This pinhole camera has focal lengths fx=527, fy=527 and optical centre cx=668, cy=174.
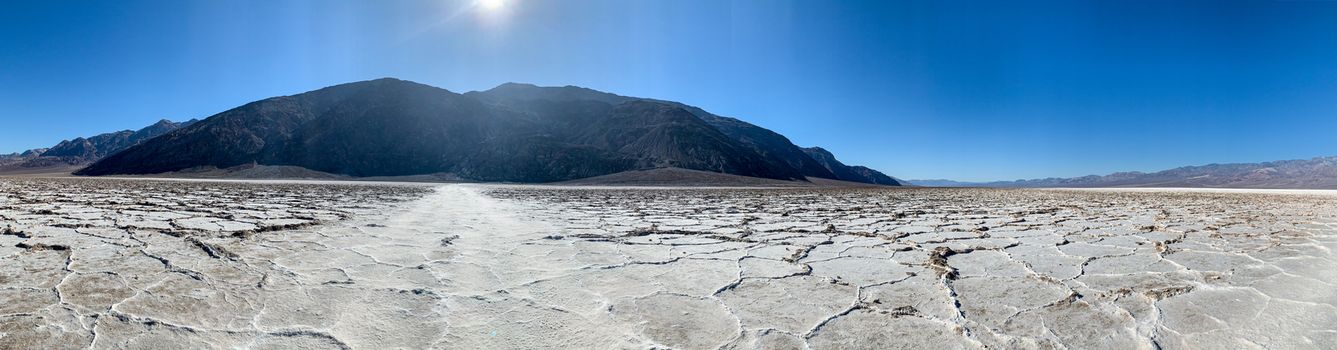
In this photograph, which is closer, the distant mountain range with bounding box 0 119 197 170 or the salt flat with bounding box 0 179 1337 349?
the salt flat with bounding box 0 179 1337 349

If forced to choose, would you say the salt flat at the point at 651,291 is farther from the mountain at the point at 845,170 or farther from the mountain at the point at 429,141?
the mountain at the point at 845,170

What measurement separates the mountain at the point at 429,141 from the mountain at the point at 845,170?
31.8 meters

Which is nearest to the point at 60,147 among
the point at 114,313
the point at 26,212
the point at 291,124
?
the point at 291,124

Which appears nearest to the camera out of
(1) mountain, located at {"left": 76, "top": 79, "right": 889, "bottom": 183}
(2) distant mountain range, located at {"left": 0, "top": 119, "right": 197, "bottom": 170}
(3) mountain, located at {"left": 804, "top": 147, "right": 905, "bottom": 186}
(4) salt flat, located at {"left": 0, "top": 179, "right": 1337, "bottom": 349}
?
(4) salt flat, located at {"left": 0, "top": 179, "right": 1337, "bottom": 349}

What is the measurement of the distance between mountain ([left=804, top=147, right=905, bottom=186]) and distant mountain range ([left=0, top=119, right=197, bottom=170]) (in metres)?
135

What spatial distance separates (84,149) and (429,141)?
345 ft

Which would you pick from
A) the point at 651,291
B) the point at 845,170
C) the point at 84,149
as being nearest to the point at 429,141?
the point at 651,291

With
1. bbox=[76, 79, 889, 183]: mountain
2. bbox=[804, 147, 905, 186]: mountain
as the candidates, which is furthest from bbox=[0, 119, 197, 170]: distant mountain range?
bbox=[804, 147, 905, 186]: mountain

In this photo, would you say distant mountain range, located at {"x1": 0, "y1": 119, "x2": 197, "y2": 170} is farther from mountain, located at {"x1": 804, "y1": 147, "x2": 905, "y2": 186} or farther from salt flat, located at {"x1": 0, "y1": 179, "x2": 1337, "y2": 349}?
salt flat, located at {"x1": 0, "y1": 179, "x2": 1337, "y2": 349}

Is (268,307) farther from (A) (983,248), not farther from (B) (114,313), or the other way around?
(A) (983,248)

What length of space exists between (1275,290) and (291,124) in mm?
98731

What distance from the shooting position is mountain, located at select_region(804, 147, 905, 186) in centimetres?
12071

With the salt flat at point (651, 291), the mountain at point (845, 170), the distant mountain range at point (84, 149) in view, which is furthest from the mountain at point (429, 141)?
the salt flat at point (651, 291)

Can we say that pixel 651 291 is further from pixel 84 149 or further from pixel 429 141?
pixel 84 149
